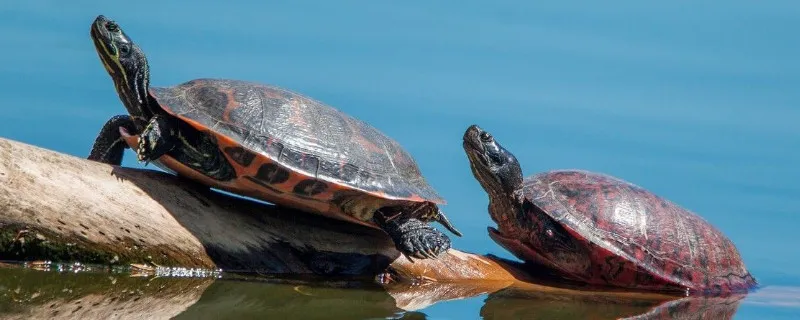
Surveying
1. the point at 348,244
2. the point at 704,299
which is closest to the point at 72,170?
the point at 348,244

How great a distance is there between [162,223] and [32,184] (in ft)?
2.26

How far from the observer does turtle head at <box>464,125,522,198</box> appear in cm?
640

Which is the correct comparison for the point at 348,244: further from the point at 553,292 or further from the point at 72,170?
the point at 72,170

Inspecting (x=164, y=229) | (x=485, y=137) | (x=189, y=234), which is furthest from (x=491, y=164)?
(x=164, y=229)

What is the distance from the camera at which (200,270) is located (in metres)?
5.20

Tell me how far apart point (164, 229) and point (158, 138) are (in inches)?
19.5

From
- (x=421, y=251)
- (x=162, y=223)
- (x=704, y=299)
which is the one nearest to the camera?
(x=162, y=223)

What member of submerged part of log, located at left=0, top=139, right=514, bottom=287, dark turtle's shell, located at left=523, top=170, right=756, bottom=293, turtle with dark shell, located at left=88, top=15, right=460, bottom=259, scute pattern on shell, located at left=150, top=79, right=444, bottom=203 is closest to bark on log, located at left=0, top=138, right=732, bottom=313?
submerged part of log, located at left=0, top=139, right=514, bottom=287

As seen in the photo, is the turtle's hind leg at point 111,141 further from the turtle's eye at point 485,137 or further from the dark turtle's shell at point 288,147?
the turtle's eye at point 485,137

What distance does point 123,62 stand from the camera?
566 centimetres

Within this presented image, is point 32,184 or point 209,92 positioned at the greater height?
point 209,92

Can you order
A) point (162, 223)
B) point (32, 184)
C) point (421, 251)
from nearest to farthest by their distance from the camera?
point (32, 184) → point (162, 223) → point (421, 251)

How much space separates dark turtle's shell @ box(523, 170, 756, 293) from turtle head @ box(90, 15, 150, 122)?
2.55 m

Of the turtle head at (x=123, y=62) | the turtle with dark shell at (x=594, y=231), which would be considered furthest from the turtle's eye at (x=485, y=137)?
the turtle head at (x=123, y=62)
